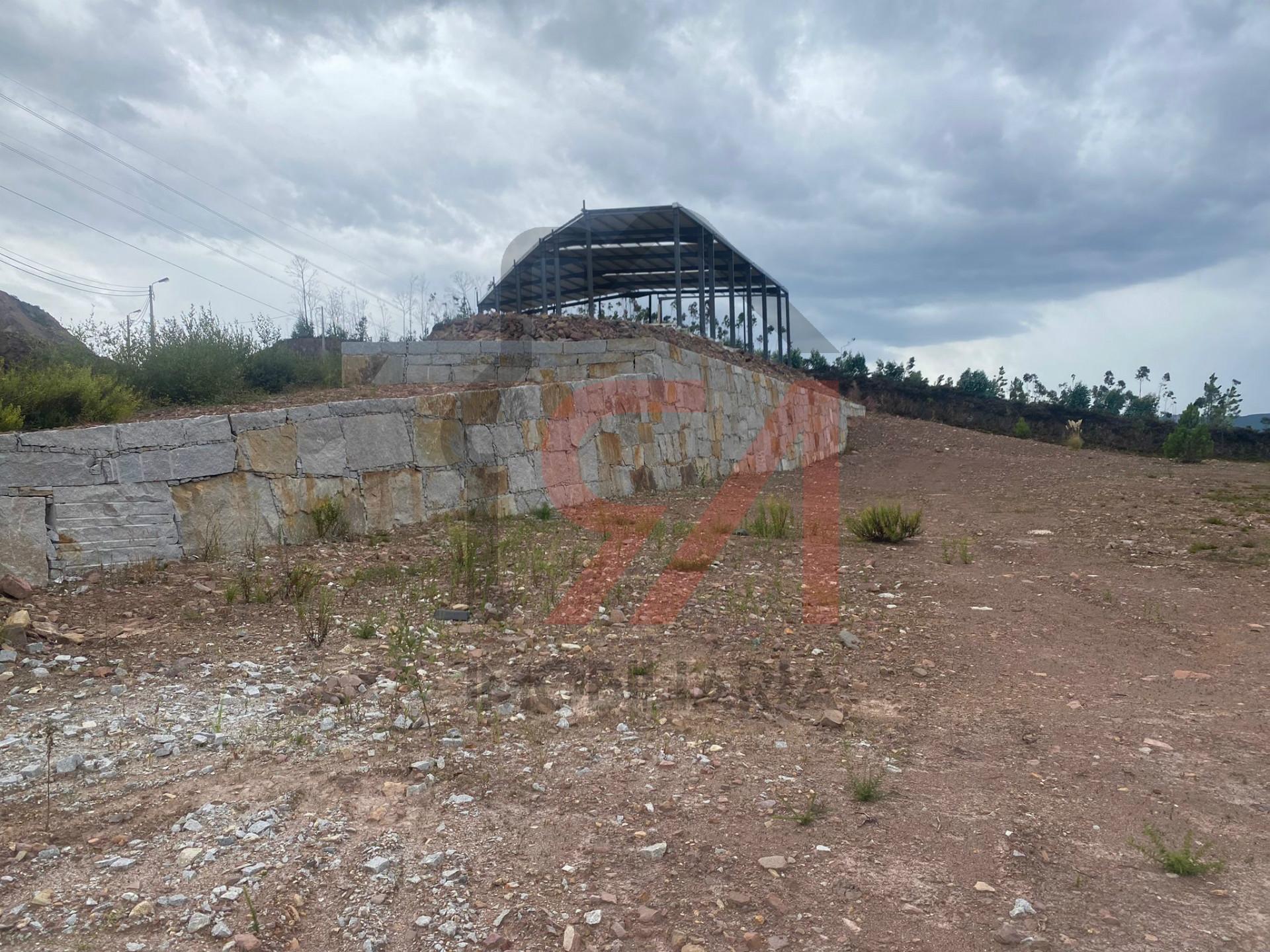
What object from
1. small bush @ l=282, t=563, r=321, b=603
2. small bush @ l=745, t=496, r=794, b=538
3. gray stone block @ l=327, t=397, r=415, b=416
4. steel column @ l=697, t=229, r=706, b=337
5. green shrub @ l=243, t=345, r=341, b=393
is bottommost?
small bush @ l=282, t=563, r=321, b=603

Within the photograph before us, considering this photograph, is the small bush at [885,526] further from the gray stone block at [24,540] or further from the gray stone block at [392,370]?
the gray stone block at [392,370]

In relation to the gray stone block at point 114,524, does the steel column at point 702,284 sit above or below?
above

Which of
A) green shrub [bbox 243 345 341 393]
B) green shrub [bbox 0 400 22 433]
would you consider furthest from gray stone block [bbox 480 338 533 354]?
green shrub [bbox 0 400 22 433]

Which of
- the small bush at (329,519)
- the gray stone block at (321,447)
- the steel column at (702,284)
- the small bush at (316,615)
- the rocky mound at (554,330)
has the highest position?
the steel column at (702,284)

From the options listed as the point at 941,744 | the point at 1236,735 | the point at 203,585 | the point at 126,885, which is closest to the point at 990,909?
the point at 941,744

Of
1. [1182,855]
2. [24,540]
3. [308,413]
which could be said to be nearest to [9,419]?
[24,540]

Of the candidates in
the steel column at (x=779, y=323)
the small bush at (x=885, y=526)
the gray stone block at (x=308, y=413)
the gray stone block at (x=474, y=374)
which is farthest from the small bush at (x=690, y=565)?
the steel column at (x=779, y=323)

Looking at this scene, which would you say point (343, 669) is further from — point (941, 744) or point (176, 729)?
point (941, 744)

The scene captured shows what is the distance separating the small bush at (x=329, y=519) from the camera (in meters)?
7.14

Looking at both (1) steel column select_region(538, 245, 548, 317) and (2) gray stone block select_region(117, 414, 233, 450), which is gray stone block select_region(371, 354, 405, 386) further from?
(2) gray stone block select_region(117, 414, 233, 450)

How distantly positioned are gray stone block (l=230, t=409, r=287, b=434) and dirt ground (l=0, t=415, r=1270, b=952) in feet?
3.96

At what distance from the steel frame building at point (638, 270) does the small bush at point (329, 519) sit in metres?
8.65

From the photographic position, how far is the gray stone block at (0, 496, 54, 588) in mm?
5125

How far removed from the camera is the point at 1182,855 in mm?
2562
